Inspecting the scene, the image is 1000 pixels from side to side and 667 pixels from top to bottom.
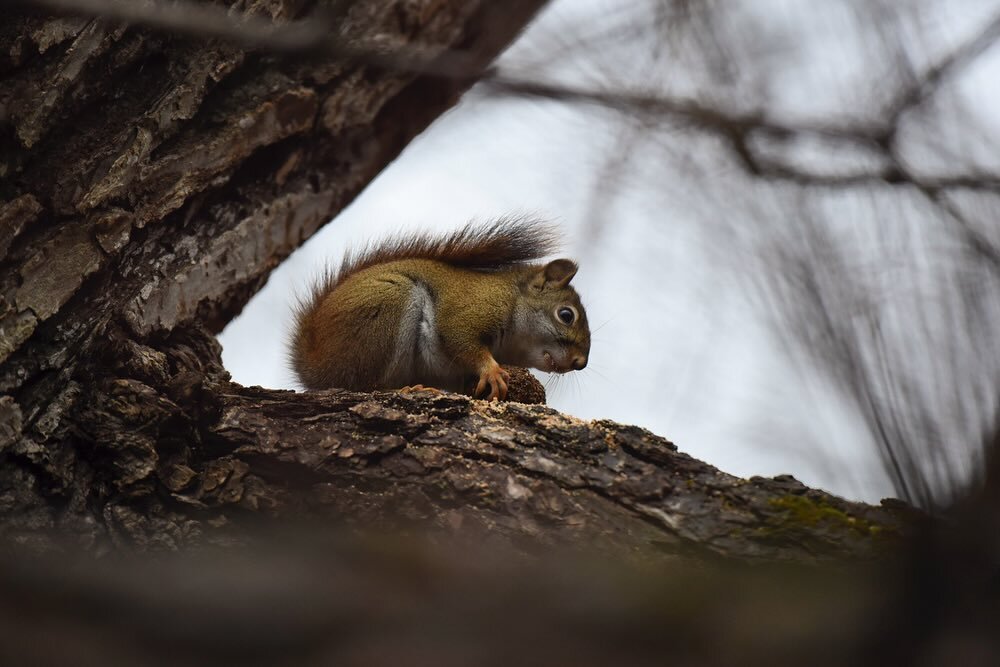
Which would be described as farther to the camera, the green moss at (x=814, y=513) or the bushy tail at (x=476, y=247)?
the bushy tail at (x=476, y=247)

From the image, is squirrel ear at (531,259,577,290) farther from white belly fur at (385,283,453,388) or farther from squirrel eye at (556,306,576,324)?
white belly fur at (385,283,453,388)

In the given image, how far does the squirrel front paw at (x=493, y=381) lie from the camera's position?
3.27 meters

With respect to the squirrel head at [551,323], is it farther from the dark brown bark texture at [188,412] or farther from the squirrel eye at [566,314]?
the dark brown bark texture at [188,412]

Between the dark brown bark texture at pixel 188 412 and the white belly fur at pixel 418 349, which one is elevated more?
the white belly fur at pixel 418 349

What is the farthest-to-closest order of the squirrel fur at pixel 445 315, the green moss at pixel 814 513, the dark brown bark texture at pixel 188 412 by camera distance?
1. the squirrel fur at pixel 445 315
2. the dark brown bark texture at pixel 188 412
3. the green moss at pixel 814 513

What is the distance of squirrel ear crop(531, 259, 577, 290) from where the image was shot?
160 inches

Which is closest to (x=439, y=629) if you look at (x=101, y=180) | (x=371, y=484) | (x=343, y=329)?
(x=371, y=484)

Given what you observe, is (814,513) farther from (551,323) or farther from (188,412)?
(551,323)

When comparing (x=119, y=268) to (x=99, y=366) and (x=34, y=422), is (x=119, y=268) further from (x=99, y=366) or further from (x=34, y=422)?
(x=34, y=422)

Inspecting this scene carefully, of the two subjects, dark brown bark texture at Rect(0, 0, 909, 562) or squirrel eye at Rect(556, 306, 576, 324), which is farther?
squirrel eye at Rect(556, 306, 576, 324)

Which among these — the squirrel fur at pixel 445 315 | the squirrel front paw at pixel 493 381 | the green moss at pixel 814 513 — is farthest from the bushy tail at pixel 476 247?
the green moss at pixel 814 513

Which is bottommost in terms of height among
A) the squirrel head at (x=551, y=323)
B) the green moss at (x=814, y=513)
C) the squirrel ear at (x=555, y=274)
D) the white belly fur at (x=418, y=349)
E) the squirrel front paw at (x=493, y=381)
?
the green moss at (x=814, y=513)

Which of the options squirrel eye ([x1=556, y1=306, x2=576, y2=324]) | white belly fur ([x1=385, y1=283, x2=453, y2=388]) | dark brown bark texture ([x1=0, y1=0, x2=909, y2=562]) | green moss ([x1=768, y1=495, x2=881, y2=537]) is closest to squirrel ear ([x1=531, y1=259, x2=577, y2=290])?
squirrel eye ([x1=556, y1=306, x2=576, y2=324])

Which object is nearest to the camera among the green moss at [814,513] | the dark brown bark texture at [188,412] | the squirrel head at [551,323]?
the green moss at [814,513]
